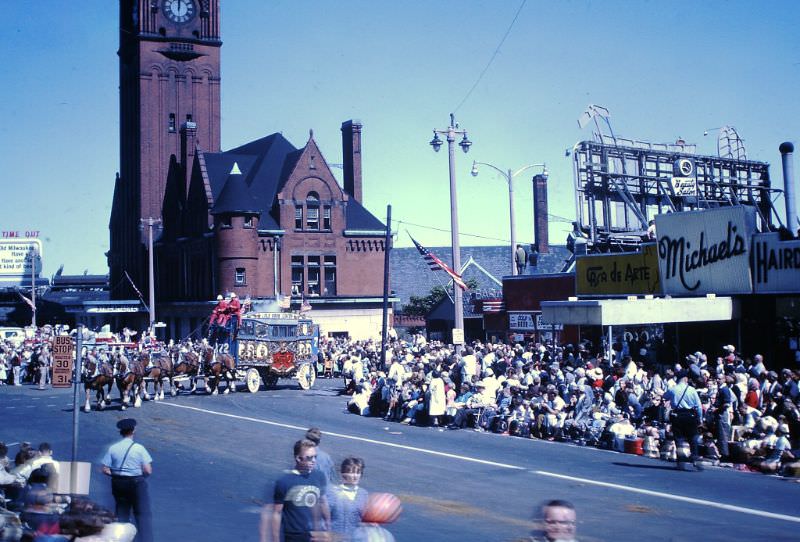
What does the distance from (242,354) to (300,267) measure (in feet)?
81.3

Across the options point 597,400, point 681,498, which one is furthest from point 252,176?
point 681,498

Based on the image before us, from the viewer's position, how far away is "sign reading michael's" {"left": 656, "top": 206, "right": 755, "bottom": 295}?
27109 mm

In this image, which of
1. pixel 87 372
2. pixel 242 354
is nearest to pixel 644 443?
pixel 87 372

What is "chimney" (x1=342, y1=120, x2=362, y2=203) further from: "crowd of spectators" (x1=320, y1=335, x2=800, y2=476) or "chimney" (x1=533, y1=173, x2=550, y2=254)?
"crowd of spectators" (x1=320, y1=335, x2=800, y2=476)

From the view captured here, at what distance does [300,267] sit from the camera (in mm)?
60438

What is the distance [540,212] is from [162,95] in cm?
3262

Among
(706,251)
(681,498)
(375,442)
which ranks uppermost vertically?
(706,251)

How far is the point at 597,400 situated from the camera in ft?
72.6

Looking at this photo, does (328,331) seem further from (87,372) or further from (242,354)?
(87,372)

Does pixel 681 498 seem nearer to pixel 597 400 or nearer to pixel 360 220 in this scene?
pixel 597 400

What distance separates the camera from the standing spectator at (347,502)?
24.6 ft

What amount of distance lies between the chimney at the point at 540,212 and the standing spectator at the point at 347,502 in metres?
53.9

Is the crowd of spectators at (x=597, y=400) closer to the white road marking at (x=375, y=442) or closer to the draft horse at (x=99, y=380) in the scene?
the white road marking at (x=375, y=442)

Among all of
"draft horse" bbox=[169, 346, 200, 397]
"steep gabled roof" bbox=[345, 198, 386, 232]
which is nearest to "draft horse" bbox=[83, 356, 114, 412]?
"draft horse" bbox=[169, 346, 200, 397]
